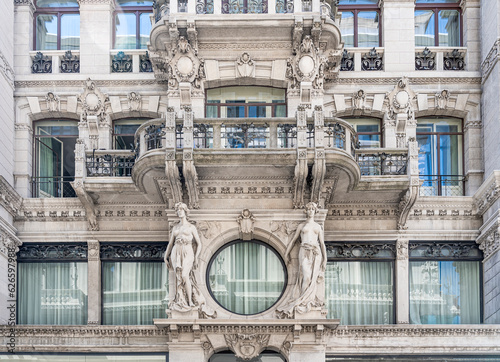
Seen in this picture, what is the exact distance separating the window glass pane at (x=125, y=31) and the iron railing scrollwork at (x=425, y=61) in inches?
337

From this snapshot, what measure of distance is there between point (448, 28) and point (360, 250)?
7.62 meters

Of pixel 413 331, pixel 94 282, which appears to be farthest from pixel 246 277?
pixel 413 331

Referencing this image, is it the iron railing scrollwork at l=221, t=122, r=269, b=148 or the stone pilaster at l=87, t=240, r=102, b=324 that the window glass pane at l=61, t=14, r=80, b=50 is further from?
the iron railing scrollwork at l=221, t=122, r=269, b=148

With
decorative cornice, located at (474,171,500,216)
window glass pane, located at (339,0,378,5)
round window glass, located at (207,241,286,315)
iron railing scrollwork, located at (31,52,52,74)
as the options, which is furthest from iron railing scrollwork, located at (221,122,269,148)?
iron railing scrollwork, located at (31,52,52,74)

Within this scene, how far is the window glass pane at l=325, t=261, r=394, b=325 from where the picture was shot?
1294 inches

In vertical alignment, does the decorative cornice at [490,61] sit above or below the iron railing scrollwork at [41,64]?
below

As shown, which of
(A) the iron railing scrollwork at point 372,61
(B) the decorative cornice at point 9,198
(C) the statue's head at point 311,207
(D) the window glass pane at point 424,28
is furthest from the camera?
(D) the window glass pane at point 424,28

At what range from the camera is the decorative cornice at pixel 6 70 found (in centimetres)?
3366

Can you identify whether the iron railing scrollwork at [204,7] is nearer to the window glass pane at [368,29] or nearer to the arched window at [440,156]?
the window glass pane at [368,29]

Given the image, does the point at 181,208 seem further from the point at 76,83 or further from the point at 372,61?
the point at 372,61

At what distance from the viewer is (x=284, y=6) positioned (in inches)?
1305

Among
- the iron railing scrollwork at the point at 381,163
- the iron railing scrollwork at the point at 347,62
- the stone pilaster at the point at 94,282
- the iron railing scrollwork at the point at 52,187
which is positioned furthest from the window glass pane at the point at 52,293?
the iron railing scrollwork at the point at 347,62

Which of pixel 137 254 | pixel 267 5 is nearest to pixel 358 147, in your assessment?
pixel 267 5

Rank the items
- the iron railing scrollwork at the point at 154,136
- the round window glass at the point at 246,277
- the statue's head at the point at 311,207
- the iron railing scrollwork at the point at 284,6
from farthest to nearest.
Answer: the iron railing scrollwork at the point at 284,6 < the round window glass at the point at 246,277 < the iron railing scrollwork at the point at 154,136 < the statue's head at the point at 311,207
